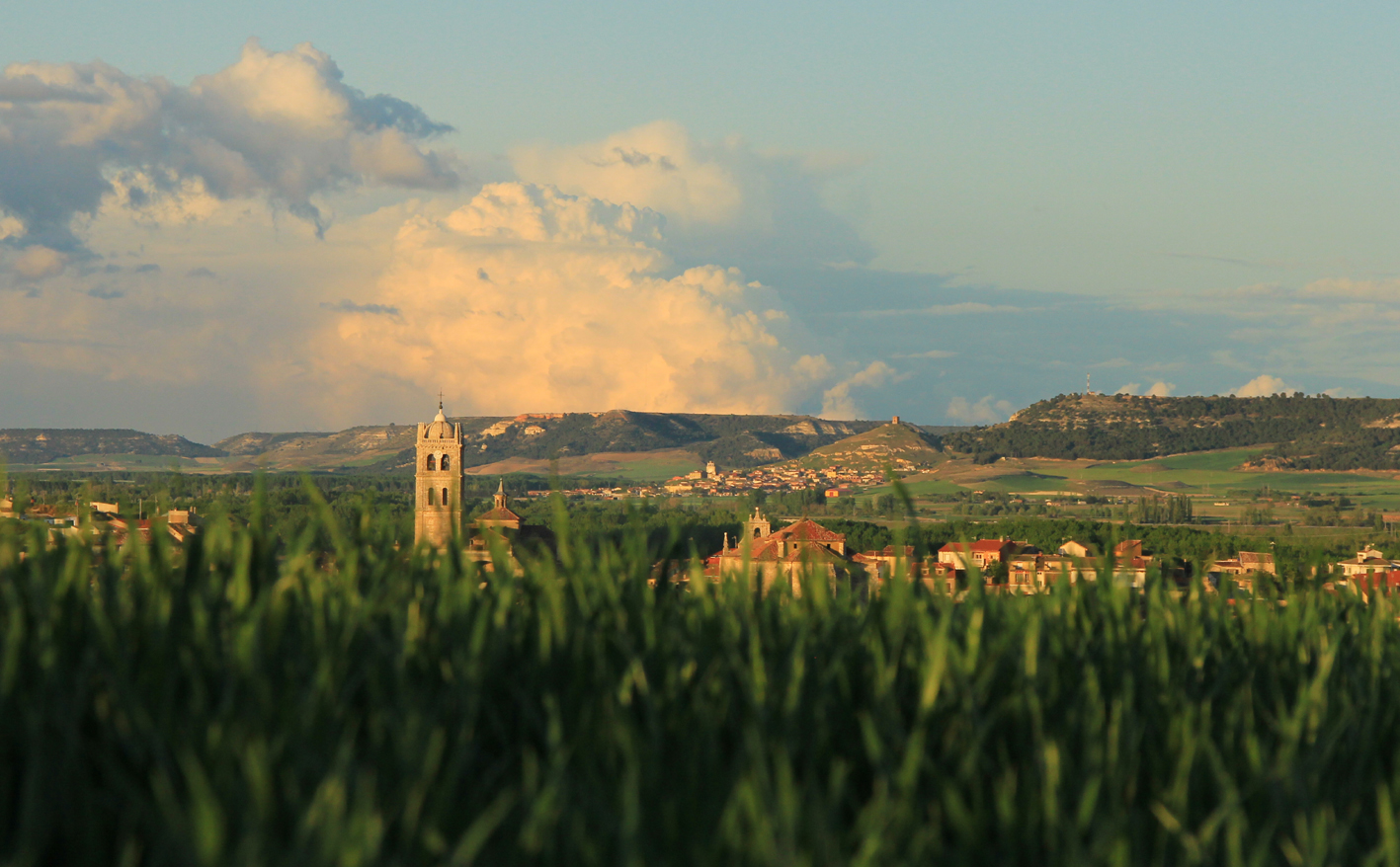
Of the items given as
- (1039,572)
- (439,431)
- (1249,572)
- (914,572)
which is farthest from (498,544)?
(439,431)

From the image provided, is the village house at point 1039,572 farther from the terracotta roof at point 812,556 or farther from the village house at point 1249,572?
the terracotta roof at point 812,556

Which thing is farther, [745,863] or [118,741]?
[118,741]

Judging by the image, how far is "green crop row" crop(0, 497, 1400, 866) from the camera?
105 inches

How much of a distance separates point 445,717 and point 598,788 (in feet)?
1.85

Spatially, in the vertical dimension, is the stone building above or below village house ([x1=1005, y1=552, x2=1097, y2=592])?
above

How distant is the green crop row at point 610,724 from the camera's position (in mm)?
2672

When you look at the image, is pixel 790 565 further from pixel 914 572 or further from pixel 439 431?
pixel 439 431

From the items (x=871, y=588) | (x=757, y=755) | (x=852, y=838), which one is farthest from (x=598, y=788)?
(x=871, y=588)

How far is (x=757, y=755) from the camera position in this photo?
9.50 feet

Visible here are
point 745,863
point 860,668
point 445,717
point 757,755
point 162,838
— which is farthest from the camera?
point 860,668

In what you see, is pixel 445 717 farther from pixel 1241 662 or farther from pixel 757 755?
pixel 1241 662

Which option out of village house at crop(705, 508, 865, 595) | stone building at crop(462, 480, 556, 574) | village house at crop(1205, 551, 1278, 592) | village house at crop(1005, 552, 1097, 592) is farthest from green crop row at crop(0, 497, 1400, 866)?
village house at crop(1205, 551, 1278, 592)

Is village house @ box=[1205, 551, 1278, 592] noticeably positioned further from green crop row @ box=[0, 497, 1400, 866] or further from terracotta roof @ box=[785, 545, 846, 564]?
terracotta roof @ box=[785, 545, 846, 564]

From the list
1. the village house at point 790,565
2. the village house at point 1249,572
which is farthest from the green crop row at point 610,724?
the village house at point 1249,572
